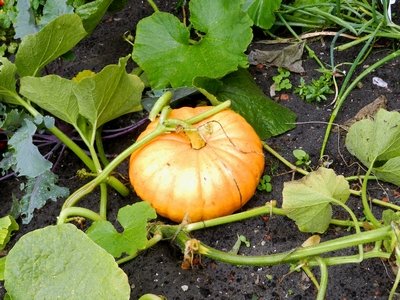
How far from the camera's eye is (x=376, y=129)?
1972 mm

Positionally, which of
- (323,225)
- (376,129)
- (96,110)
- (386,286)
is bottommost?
(386,286)

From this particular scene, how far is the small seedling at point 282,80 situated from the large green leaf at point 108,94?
0.53 metres

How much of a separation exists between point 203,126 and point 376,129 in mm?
493

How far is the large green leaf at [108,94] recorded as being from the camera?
1990 mm

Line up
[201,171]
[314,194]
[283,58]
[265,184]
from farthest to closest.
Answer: [283,58]
[265,184]
[201,171]
[314,194]

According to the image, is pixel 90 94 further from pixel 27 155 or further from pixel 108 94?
pixel 27 155

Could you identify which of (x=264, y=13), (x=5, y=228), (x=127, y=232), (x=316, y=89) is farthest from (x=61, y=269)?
(x=264, y=13)

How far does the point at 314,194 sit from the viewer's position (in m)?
1.86

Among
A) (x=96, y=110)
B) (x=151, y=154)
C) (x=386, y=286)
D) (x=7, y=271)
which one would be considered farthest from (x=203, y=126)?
(x=7, y=271)

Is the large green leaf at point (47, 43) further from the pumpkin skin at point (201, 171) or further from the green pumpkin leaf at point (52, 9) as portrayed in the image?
the pumpkin skin at point (201, 171)

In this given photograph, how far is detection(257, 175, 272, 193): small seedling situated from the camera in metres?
2.22

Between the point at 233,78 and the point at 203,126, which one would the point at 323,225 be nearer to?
the point at 203,126

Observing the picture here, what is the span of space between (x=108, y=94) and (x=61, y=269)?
65 centimetres

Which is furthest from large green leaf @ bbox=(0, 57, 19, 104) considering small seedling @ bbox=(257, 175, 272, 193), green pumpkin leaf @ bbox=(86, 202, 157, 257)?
small seedling @ bbox=(257, 175, 272, 193)
